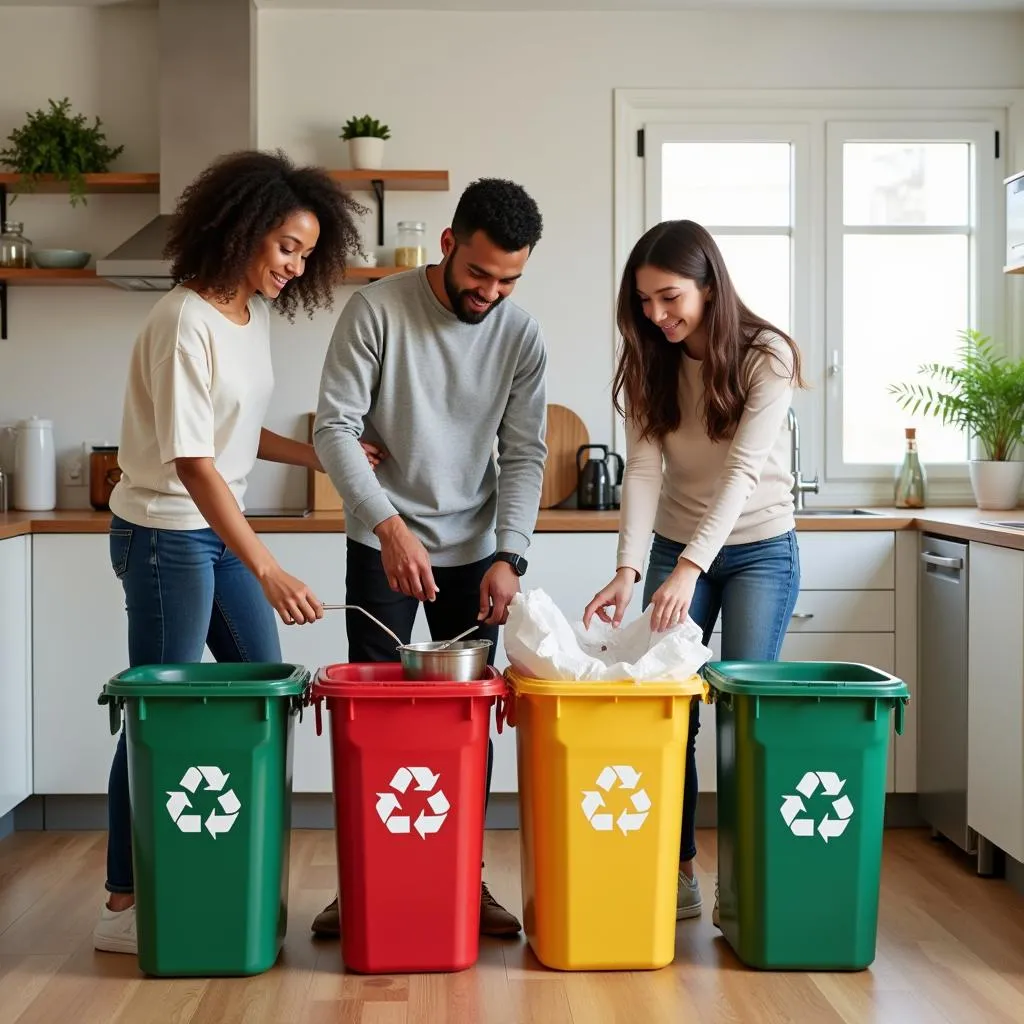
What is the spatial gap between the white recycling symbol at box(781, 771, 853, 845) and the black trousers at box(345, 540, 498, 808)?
576mm

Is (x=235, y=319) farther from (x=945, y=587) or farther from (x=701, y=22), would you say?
(x=701, y=22)

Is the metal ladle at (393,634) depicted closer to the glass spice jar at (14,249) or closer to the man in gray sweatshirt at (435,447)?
the man in gray sweatshirt at (435,447)

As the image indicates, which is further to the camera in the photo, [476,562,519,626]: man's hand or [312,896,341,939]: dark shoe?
[312,896,341,939]: dark shoe

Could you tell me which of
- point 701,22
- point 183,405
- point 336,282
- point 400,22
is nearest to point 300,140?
point 400,22

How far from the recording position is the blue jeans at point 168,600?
225 centimetres

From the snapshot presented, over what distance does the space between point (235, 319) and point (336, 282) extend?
0.78 feet

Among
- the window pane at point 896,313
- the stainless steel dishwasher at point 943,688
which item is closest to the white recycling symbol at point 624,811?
the stainless steel dishwasher at point 943,688

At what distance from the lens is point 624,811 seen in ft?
7.16

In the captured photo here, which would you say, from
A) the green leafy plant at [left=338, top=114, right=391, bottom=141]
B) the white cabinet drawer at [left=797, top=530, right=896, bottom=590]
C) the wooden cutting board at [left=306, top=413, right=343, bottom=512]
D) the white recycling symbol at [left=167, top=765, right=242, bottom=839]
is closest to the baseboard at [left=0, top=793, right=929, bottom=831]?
the white cabinet drawer at [left=797, top=530, right=896, bottom=590]

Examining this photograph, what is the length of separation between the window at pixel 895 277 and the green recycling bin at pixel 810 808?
1837 mm

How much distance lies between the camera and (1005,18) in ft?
12.6

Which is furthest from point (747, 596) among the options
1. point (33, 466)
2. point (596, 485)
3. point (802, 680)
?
point (33, 466)

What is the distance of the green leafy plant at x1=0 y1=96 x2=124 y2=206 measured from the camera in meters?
3.60

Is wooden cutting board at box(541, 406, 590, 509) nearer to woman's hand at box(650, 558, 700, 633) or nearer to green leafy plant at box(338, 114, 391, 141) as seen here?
green leafy plant at box(338, 114, 391, 141)
